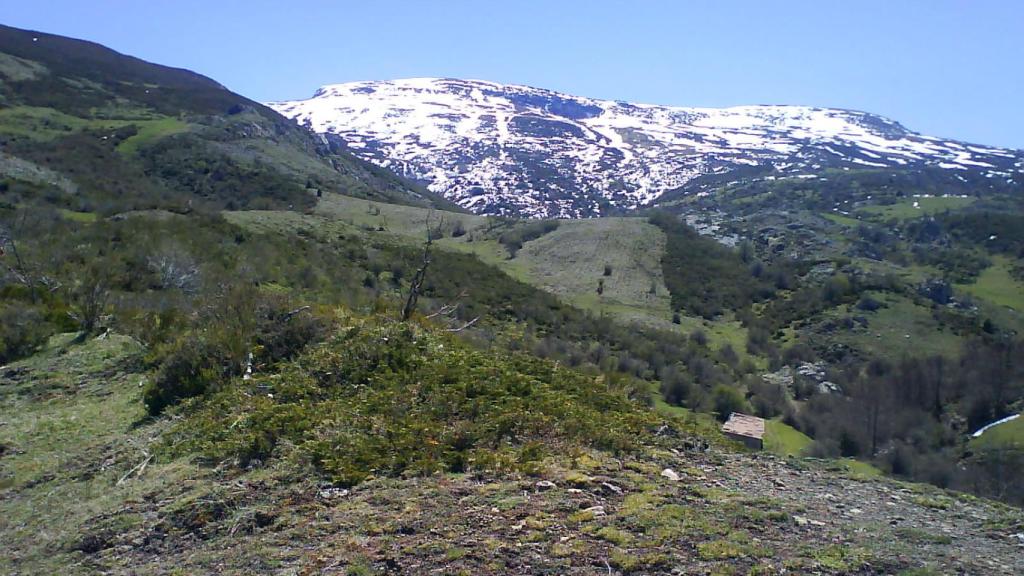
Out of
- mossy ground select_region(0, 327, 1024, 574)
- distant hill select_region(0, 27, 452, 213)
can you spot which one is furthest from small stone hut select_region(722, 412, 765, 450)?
distant hill select_region(0, 27, 452, 213)

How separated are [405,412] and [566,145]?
473 ft

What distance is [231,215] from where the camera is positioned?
29.9 m

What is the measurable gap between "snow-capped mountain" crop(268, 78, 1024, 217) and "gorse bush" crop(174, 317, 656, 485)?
9505 centimetres

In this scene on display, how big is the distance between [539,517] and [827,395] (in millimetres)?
23352

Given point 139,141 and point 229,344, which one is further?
point 139,141

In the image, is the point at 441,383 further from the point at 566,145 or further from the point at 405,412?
the point at 566,145

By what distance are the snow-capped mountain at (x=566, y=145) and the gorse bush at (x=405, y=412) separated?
312ft

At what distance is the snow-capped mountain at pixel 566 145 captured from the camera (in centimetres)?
12031

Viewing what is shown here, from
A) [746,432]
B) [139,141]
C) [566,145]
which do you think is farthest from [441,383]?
[566,145]

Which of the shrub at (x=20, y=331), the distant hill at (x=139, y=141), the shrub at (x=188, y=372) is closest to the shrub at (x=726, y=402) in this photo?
the shrub at (x=188, y=372)

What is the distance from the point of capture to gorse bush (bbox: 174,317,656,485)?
19.0 feet

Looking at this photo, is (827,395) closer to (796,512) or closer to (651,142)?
(796,512)

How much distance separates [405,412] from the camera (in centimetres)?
656

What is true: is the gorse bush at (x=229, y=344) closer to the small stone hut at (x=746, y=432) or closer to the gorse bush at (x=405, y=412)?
the gorse bush at (x=405, y=412)
